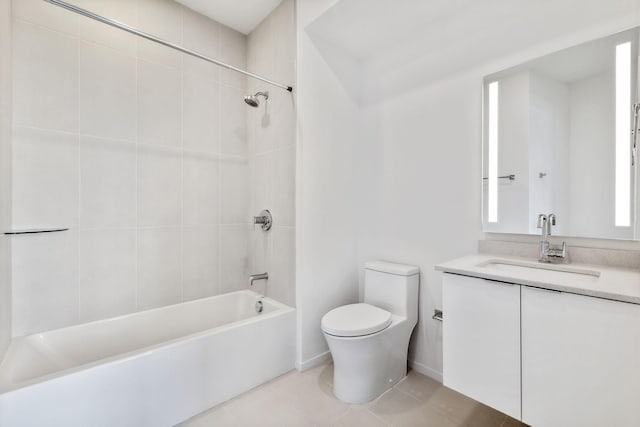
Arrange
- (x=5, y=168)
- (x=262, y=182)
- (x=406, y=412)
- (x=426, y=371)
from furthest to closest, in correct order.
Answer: (x=262, y=182)
(x=426, y=371)
(x=406, y=412)
(x=5, y=168)

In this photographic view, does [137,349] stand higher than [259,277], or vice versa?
[259,277]

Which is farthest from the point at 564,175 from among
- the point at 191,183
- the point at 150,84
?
the point at 150,84

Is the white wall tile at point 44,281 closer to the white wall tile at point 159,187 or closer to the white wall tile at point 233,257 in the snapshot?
the white wall tile at point 159,187

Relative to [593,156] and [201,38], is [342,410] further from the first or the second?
[201,38]

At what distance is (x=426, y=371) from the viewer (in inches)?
77.0

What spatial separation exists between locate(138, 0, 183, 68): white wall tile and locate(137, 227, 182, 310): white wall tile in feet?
4.08

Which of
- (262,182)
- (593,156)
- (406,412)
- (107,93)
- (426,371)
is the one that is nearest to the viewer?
(593,156)

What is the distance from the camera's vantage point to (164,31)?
2102 millimetres

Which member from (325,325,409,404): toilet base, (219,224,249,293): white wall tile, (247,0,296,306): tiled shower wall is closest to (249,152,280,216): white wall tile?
(247,0,296,306): tiled shower wall

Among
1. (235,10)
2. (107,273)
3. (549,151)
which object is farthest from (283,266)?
(235,10)

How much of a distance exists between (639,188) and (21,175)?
3.05 metres

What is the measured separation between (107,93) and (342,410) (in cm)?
242

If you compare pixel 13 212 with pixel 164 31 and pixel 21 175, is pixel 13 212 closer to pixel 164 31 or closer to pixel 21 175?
pixel 21 175

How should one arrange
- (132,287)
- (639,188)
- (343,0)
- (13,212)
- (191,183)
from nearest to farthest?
1. (639,188)
2. (13,212)
3. (343,0)
4. (132,287)
5. (191,183)
